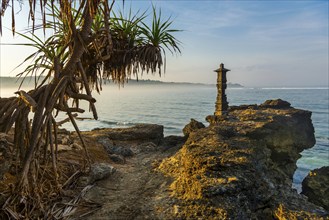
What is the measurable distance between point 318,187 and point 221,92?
10.00 m

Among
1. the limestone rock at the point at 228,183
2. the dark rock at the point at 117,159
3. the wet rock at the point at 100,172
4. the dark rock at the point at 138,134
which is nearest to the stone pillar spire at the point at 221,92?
the dark rock at the point at 138,134

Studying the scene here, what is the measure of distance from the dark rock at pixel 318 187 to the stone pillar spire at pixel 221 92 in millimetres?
8501

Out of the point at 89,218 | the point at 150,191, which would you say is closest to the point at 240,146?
the point at 150,191

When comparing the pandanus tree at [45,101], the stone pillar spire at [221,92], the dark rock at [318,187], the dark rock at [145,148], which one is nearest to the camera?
the pandanus tree at [45,101]

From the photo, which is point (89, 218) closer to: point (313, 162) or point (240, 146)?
point (240, 146)

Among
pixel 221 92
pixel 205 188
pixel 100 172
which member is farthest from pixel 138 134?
pixel 221 92

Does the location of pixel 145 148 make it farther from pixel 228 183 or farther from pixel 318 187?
pixel 318 187

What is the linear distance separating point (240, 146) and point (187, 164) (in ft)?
4.62

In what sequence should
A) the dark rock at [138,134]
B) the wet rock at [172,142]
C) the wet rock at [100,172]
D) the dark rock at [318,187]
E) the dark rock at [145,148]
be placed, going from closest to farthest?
1. the wet rock at [100,172]
2. the dark rock at [145,148]
3. the dark rock at [318,187]
4. the wet rock at [172,142]
5. the dark rock at [138,134]

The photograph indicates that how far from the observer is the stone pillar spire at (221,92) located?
64.2ft

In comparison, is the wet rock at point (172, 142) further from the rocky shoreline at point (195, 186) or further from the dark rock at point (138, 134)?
the rocky shoreline at point (195, 186)

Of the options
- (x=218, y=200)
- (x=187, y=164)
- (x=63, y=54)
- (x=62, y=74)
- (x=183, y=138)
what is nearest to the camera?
(x=218, y=200)

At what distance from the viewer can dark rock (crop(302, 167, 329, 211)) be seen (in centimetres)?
1090

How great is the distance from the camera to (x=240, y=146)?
622cm
